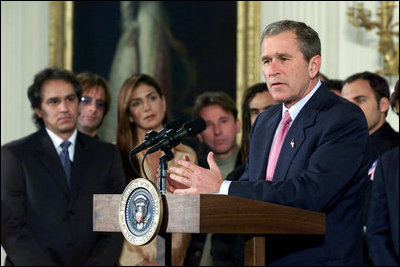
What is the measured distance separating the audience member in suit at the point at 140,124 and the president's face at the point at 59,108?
354 mm

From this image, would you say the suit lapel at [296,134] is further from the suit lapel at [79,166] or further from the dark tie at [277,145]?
the suit lapel at [79,166]

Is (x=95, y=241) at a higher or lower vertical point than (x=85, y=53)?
lower

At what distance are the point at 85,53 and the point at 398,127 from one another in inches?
138

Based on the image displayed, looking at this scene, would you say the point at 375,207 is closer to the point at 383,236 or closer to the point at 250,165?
the point at 383,236

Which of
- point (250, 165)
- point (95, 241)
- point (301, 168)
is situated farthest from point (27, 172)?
point (301, 168)

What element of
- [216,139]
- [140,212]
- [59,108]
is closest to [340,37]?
[216,139]

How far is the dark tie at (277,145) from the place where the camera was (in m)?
3.96

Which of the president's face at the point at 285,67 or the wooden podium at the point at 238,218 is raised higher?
the president's face at the point at 285,67

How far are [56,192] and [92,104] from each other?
124cm

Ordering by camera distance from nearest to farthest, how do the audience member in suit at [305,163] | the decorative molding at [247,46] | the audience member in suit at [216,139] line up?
the audience member in suit at [305,163] < the audience member in suit at [216,139] < the decorative molding at [247,46]

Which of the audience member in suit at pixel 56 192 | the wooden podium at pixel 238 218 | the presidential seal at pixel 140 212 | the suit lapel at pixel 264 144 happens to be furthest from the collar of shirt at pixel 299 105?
the audience member in suit at pixel 56 192

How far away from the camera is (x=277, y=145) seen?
13.1 feet

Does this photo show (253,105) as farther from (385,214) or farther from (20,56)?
(20,56)

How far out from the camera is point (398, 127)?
8.28 metres
